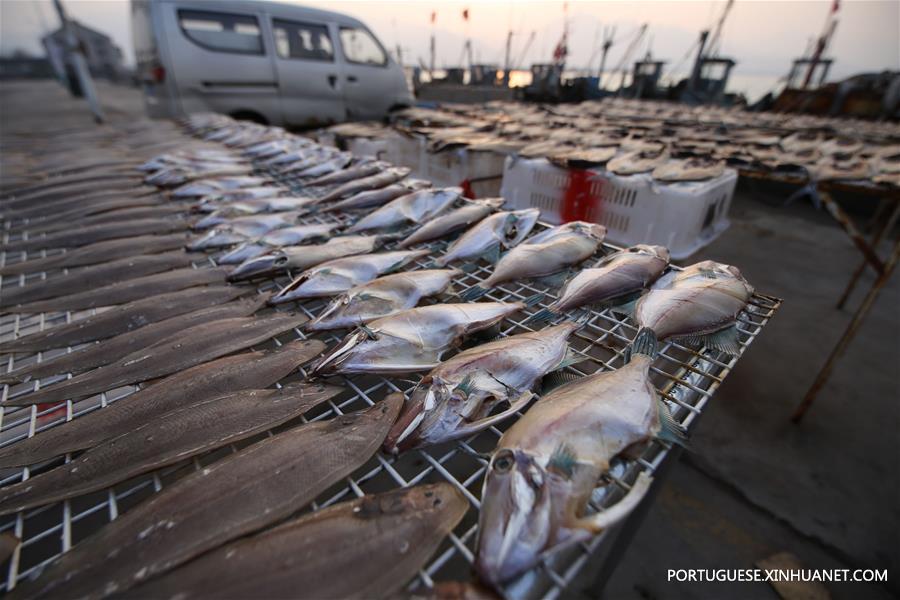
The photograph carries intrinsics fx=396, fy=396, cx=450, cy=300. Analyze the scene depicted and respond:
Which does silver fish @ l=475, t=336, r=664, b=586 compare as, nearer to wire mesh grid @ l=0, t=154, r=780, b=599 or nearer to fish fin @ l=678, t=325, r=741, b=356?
wire mesh grid @ l=0, t=154, r=780, b=599

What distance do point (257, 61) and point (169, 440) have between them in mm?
8827

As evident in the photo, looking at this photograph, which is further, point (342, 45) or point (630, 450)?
point (342, 45)

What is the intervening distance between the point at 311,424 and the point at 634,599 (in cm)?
240

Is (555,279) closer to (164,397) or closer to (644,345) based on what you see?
(644,345)

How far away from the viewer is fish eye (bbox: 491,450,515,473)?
3.26ft

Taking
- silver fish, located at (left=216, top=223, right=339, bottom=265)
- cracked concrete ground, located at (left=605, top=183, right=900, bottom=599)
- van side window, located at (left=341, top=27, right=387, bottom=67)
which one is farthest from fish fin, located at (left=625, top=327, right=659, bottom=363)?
van side window, located at (left=341, top=27, right=387, bottom=67)

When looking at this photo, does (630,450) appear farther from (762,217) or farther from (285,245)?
(762,217)


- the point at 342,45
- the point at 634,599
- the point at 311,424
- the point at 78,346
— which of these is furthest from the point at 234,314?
the point at 342,45

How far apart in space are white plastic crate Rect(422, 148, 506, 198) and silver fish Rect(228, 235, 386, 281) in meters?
3.05

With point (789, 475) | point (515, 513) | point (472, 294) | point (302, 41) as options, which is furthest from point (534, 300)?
point (302, 41)

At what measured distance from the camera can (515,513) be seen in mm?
898

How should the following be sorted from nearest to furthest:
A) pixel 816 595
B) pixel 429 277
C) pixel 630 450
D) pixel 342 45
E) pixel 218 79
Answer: pixel 630 450 < pixel 429 277 < pixel 816 595 < pixel 218 79 < pixel 342 45

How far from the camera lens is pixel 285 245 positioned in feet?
8.28

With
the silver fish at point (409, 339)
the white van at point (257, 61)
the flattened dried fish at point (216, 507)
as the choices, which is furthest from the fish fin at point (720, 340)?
the white van at point (257, 61)
